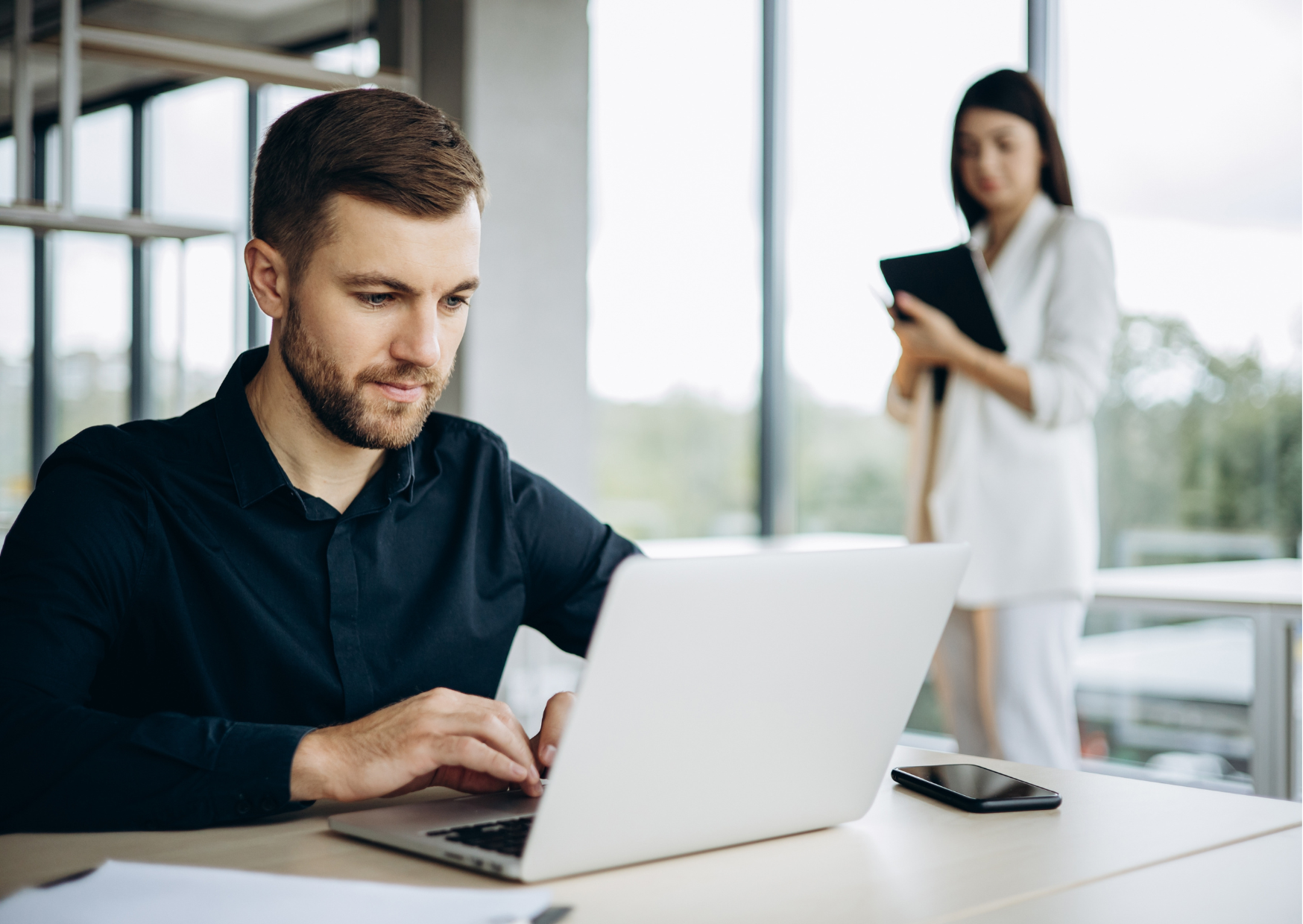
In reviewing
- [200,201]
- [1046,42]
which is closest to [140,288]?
[200,201]

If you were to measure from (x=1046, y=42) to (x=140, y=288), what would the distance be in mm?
4016

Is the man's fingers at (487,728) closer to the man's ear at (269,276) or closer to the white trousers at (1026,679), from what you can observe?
the man's ear at (269,276)

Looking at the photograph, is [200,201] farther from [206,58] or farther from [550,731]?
[550,731]

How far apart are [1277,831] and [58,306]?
5843mm

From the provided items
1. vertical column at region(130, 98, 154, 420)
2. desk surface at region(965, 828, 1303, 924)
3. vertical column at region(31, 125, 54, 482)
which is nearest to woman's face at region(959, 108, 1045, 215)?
desk surface at region(965, 828, 1303, 924)

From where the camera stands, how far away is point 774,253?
4.31 m

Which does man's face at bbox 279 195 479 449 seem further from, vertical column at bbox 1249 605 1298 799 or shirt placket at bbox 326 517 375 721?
vertical column at bbox 1249 605 1298 799

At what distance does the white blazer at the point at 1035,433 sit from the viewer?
206cm

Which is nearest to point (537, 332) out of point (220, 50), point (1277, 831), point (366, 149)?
point (220, 50)

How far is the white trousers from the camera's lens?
204 cm

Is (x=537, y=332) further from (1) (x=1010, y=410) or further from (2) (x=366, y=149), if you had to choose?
(2) (x=366, y=149)

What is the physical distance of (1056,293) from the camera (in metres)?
2.14

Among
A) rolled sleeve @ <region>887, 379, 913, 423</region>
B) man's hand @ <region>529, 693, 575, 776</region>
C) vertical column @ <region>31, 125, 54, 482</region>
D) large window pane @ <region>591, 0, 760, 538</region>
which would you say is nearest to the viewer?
man's hand @ <region>529, 693, 575, 776</region>

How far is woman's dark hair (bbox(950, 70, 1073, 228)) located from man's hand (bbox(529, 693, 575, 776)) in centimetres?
144
